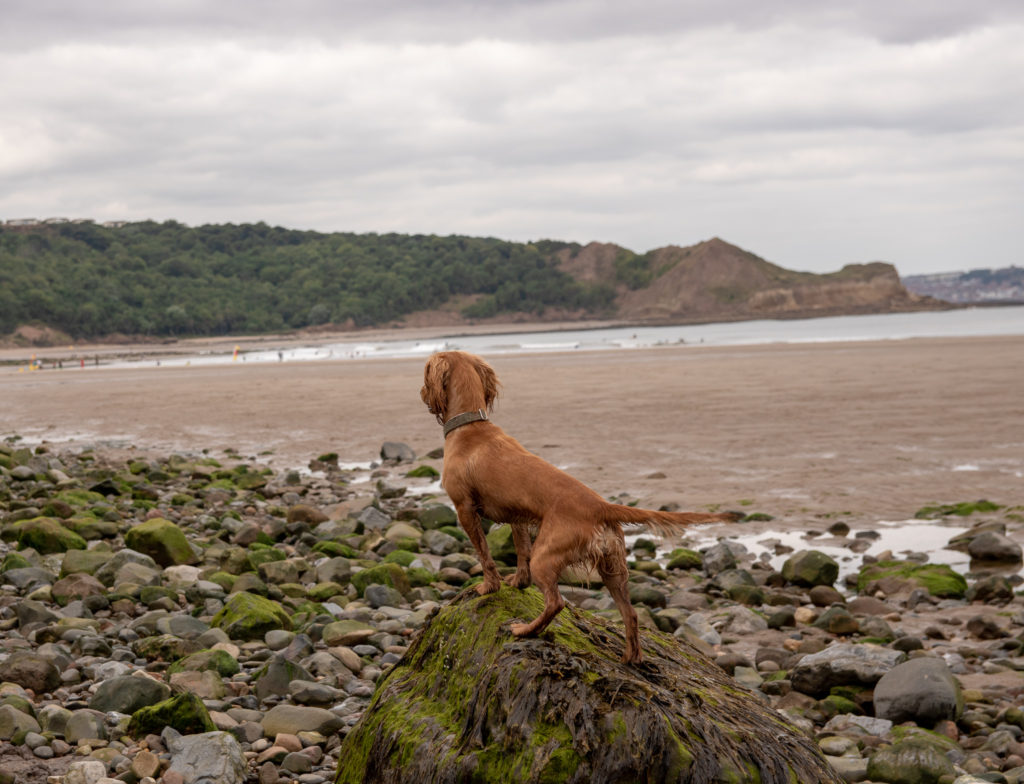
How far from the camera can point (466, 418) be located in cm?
468

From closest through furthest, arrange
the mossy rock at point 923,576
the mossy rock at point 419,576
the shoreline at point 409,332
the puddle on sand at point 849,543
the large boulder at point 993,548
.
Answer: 1. the mossy rock at point 923,576
2. the mossy rock at point 419,576
3. the large boulder at point 993,548
4. the puddle on sand at point 849,543
5. the shoreline at point 409,332

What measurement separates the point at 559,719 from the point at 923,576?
8234mm

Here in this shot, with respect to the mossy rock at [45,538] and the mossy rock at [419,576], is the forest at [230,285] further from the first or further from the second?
the mossy rock at [419,576]

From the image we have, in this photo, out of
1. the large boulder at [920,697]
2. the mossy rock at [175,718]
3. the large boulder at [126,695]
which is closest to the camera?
the mossy rock at [175,718]

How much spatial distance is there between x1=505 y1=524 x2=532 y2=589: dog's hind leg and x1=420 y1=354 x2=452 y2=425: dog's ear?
731 millimetres

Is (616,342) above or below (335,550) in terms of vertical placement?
above

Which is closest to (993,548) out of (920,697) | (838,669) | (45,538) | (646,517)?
(838,669)

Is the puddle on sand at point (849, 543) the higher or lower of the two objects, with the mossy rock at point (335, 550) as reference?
lower

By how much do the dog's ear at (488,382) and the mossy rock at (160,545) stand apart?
7.75 m

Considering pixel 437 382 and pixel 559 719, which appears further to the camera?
pixel 437 382

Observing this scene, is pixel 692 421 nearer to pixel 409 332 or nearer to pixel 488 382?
pixel 488 382

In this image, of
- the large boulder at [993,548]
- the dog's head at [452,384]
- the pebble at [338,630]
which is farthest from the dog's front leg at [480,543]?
the large boulder at [993,548]

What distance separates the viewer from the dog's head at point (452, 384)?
15.6ft

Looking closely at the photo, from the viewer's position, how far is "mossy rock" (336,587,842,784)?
3635 millimetres
